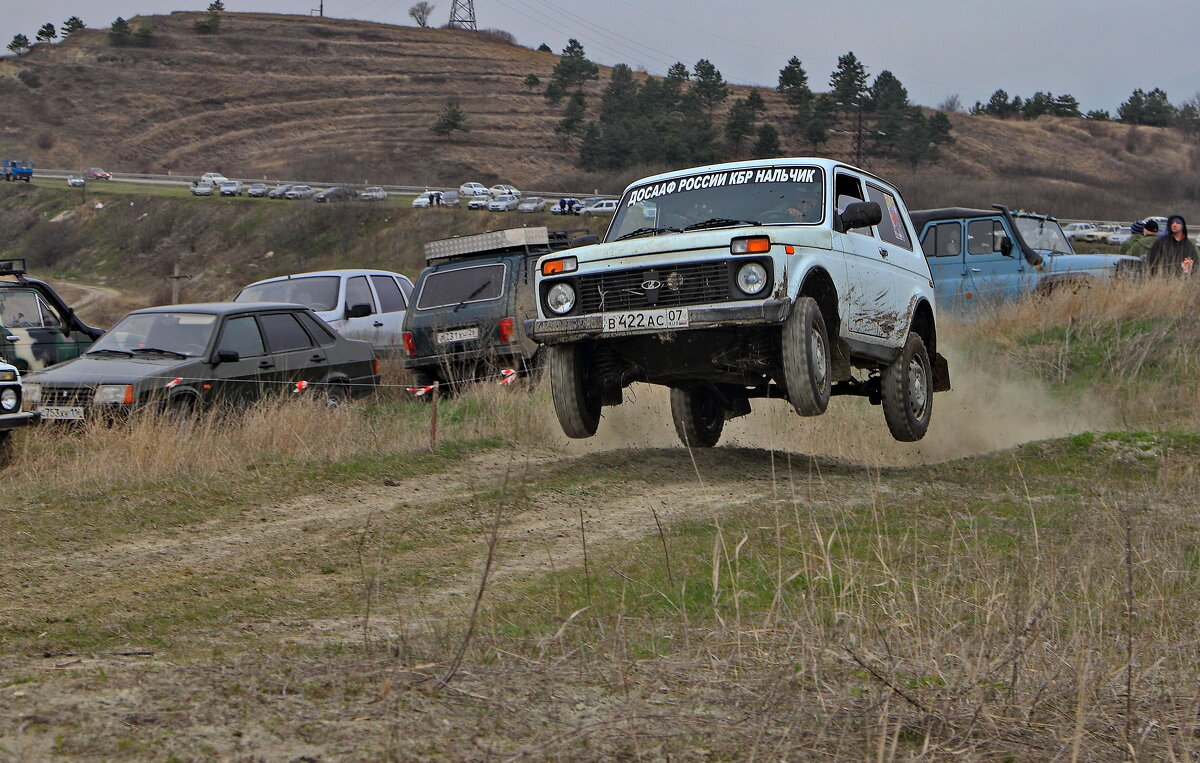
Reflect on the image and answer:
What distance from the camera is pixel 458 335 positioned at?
45.5ft

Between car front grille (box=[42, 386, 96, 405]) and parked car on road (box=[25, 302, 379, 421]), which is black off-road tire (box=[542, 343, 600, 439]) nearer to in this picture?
parked car on road (box=[25, 302, 379, 421])

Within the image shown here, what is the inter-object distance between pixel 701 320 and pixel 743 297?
0.31 metres

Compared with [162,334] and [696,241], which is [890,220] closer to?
Answer: [696,241]

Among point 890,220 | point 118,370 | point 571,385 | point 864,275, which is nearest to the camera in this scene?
point 571,385

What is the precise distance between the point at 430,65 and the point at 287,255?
6576cm

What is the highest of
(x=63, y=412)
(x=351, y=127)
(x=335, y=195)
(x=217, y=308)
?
(x=351, y=127)

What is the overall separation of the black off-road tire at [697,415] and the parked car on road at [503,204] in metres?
47.2

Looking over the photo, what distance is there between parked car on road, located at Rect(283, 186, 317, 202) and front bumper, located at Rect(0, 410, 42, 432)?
54059mm

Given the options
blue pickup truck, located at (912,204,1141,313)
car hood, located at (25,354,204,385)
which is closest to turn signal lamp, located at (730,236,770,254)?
car hood, located at (25,354,204,385)

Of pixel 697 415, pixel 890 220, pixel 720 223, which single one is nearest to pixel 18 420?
pixel 697 415

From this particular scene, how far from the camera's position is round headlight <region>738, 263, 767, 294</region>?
7.68 metres

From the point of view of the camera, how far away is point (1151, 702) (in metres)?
3.90

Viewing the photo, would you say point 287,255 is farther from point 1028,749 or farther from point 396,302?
point 1028,749

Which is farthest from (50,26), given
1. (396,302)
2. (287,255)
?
(396,302)
